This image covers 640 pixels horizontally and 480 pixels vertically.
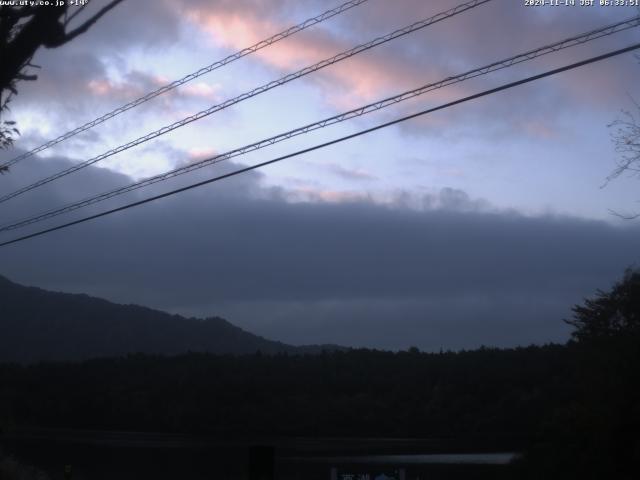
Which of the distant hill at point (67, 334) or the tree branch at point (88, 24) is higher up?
the distant hill at point (67, 334)

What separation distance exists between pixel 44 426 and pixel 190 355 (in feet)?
107

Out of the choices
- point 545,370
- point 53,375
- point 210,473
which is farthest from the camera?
point 53,375

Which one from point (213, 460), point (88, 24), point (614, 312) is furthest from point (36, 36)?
point (213, 460)

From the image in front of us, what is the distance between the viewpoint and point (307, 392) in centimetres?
9756

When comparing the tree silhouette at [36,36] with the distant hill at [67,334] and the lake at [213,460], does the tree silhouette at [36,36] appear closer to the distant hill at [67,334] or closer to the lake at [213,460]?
the lake at [213,460]

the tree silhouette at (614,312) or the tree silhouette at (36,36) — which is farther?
the tree silhouette at (614,312)

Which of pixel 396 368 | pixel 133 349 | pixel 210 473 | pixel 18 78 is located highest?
pixel 133 349

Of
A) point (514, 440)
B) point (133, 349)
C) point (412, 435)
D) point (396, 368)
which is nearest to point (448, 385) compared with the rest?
point (412, 435)

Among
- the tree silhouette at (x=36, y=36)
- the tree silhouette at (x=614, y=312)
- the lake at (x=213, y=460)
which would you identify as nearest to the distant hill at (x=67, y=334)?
the lake at (x=213, y=460)

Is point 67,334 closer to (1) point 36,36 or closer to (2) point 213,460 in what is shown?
(2) point 213,460

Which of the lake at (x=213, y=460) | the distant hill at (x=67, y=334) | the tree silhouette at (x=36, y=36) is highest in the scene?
the distant hill at (x=67, y=334)

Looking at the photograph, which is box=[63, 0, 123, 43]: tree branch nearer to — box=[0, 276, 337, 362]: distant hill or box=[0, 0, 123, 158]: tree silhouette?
box=[0, 0, 123, 158]: tree silhouette

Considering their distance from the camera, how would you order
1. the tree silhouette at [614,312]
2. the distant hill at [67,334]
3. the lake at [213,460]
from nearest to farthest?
the tree silhouette at [614,312] < the lake at [213,460] < the distant hill at [67,334]

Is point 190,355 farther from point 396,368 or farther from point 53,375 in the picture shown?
point 396,368
